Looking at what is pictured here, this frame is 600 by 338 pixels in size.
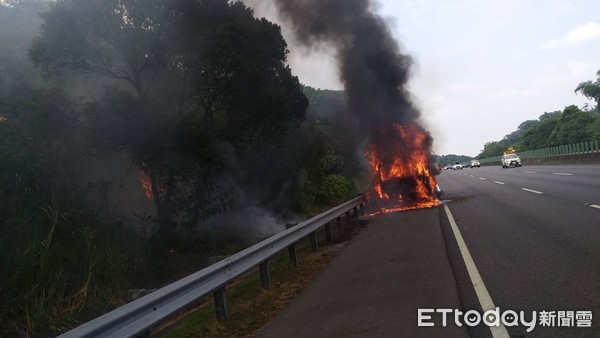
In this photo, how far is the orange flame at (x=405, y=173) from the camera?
18.2 metres

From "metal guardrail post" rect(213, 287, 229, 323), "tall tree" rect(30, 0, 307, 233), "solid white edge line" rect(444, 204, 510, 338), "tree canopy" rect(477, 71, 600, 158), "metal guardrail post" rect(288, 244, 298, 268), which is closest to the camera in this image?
"solid white edge line" rect(444, 204, 510, 338)

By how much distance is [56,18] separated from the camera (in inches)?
489

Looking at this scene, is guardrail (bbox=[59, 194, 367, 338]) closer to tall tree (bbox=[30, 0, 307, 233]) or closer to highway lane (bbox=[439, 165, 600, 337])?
highway lane (bbox=[439, 165, 600, 337])

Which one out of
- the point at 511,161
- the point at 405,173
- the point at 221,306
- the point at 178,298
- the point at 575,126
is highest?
the point at 575,126

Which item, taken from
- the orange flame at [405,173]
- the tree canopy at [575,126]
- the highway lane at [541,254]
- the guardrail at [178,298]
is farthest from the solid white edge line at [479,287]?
the tree canopy at [575,126]

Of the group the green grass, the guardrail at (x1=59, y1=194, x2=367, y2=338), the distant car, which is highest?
the distant car

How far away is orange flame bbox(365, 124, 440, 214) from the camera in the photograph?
59.7ft

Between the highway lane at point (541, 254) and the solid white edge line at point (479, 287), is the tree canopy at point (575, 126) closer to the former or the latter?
the highway lane at point (541, 254)

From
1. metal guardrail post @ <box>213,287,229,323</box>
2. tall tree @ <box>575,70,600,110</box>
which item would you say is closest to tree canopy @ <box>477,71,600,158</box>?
tall tree @ <box>575,70,600,110</box>

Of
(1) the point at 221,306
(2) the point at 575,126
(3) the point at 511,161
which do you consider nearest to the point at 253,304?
(1) the point at 221,306

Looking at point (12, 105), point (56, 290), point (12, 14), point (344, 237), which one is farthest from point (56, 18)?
point (12, 14)

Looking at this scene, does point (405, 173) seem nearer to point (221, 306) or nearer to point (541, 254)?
point (541, 254)

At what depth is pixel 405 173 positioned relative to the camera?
1808cm

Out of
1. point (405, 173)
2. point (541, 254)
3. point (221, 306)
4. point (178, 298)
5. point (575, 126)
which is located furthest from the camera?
point (575, 126)
